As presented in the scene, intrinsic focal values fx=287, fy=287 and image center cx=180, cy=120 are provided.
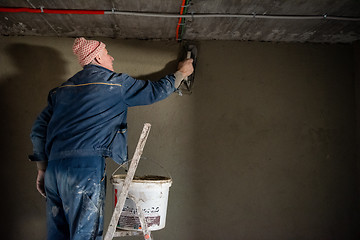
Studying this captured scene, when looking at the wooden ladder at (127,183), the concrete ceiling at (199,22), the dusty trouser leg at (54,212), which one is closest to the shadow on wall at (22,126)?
the concrete ceiling at (199,22)

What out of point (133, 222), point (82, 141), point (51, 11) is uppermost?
point (51, 11)

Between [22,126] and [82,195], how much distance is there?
4.24 feet

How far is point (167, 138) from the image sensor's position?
2.64 metres

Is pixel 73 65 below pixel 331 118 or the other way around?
the other way around

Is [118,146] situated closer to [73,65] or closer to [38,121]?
[38,121]

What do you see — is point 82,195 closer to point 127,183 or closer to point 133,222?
point 127,183

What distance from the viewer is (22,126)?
102 inches

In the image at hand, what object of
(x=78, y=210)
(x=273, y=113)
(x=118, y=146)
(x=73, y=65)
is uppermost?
(x=73, y=65)

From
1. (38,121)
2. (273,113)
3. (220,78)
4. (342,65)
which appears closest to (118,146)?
(38,121)

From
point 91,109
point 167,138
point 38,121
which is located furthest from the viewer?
point 167,138

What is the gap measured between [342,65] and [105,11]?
2.25 m

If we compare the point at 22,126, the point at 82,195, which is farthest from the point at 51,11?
the point at 82,195

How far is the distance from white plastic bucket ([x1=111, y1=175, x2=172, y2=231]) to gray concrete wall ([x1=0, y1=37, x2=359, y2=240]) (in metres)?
0.63

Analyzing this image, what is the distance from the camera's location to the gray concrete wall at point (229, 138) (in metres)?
2.60
